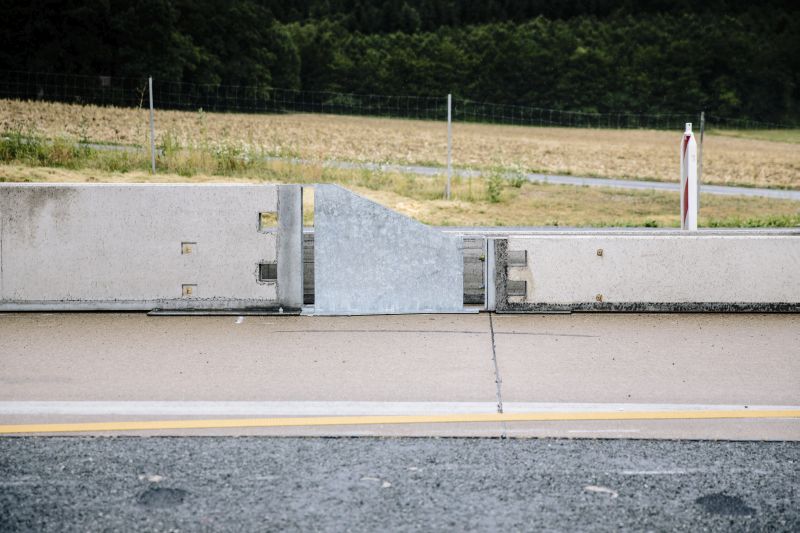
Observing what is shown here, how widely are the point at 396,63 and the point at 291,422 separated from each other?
112 metres

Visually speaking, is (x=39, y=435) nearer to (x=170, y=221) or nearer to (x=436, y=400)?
(x=436, y=400)

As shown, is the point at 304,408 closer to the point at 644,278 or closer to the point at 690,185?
the point at 644,278

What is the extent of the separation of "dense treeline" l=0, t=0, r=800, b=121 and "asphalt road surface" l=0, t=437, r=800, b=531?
77.7 metres

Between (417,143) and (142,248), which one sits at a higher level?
(417,143)

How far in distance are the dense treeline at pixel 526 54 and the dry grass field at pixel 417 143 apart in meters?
15.6

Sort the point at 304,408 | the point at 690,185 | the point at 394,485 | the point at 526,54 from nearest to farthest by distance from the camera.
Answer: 1. the point at 394,485
2. the point at 304,408
3. the point at 690,185
4. the point at 526,54

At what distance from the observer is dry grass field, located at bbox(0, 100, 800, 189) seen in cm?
3597

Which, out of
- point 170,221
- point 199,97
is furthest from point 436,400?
point 199,97

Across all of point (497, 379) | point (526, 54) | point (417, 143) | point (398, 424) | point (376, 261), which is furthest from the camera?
point (526, 54)

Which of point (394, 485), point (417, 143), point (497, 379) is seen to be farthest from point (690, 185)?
point (417, 143)

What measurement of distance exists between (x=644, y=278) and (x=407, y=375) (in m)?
3.06

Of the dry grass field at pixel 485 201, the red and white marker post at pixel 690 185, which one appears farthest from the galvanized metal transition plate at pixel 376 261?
the dry grass field at pixel 485 201

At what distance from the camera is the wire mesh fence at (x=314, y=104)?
6151cm

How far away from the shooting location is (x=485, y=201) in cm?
2466
